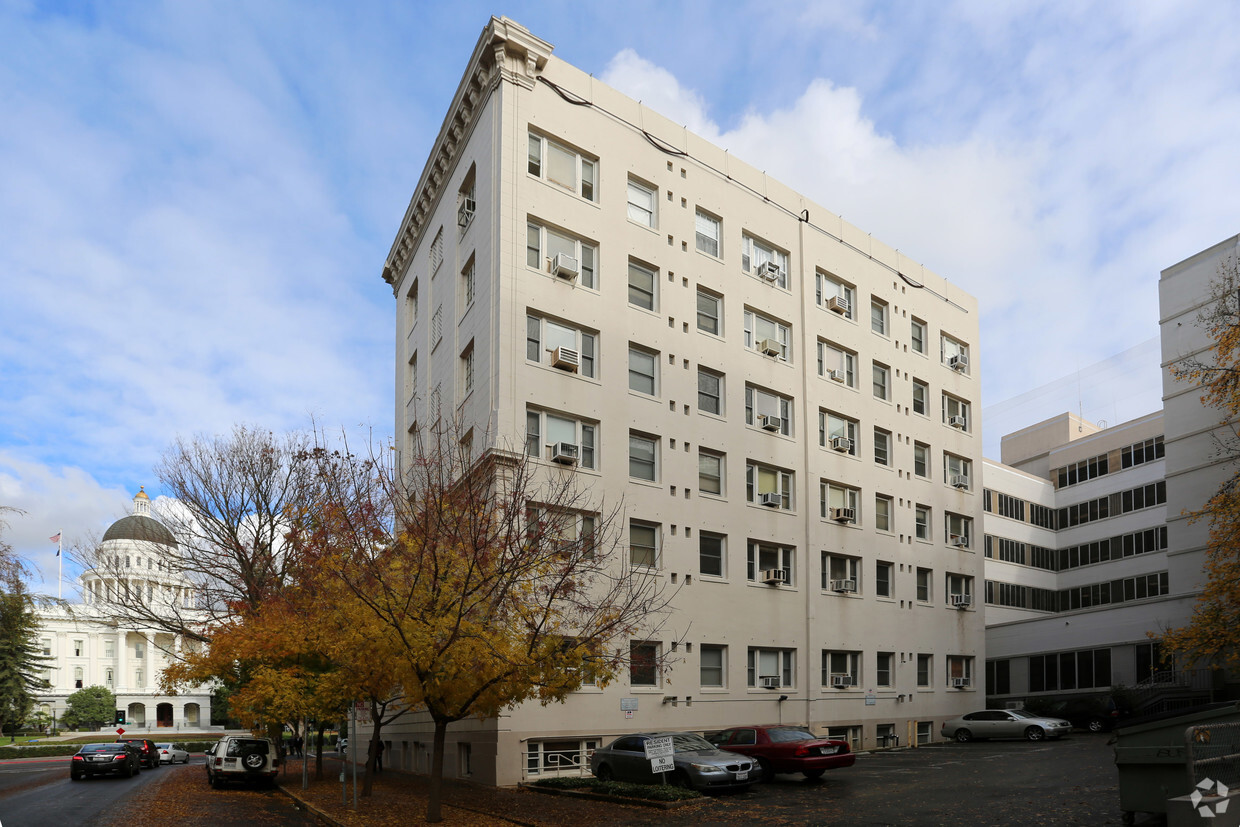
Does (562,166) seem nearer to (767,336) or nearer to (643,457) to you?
(643,457)

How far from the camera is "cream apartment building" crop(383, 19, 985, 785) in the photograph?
29203 millimetres

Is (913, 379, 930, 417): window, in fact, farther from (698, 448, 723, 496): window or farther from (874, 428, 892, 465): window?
(698, 448, 723, 496): window

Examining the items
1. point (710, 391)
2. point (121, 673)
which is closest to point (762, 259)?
point (710, 391)

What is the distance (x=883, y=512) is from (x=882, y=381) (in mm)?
5680

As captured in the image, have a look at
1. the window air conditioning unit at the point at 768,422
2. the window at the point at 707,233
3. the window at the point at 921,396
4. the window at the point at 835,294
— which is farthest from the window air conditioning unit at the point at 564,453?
the window at the point at 921,396

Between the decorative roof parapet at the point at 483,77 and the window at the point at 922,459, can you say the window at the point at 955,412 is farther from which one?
the decorative roof parapet at the point at 483,77

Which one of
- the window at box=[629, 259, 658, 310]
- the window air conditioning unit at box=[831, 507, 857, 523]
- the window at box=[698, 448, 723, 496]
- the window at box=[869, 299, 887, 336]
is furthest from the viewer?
the window at box=[869, 299, 887, 336]

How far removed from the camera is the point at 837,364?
39.2 meters

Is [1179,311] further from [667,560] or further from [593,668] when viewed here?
[593,668]

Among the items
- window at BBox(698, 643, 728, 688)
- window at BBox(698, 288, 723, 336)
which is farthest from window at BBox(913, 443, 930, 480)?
window at BBox(698, 643, 728, 688)

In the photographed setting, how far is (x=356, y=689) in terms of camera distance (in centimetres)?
2095

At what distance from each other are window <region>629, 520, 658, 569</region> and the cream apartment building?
0.08m

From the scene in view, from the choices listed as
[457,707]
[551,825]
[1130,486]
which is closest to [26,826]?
[457,707]

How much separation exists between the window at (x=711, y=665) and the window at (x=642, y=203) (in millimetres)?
14503
